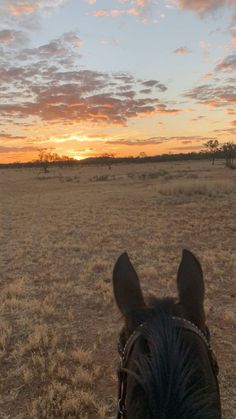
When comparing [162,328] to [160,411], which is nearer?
[160,411]

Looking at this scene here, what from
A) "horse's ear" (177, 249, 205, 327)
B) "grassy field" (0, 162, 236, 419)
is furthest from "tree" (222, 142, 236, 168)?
"horse's ear" (177, 249, 205, 327)

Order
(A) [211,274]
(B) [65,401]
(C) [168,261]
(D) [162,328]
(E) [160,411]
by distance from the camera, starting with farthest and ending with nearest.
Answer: (C) [168,261], (A) [211,274], (B) [65,401], (D) [162,328], (E) [160,411]

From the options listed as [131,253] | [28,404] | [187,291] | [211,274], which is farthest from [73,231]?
[187,291]

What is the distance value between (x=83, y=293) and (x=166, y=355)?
258 inches

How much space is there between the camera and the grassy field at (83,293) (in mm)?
4375

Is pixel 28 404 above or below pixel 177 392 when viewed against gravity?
below

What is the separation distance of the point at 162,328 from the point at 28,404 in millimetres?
3225

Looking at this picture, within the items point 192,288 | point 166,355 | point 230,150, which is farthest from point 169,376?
point 230,150

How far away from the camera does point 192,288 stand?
1.94 meters

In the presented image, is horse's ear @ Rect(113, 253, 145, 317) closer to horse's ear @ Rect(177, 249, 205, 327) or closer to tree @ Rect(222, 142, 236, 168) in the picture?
horse's ear @ Rect(177, 249, 205, 327)

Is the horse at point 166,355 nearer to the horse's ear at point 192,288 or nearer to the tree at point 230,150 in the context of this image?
the horse's ear at point 192,288

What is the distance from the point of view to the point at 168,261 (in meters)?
10.2

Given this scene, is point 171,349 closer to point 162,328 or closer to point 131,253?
point 162,328

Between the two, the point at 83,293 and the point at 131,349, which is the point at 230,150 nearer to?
the point at 83,293
